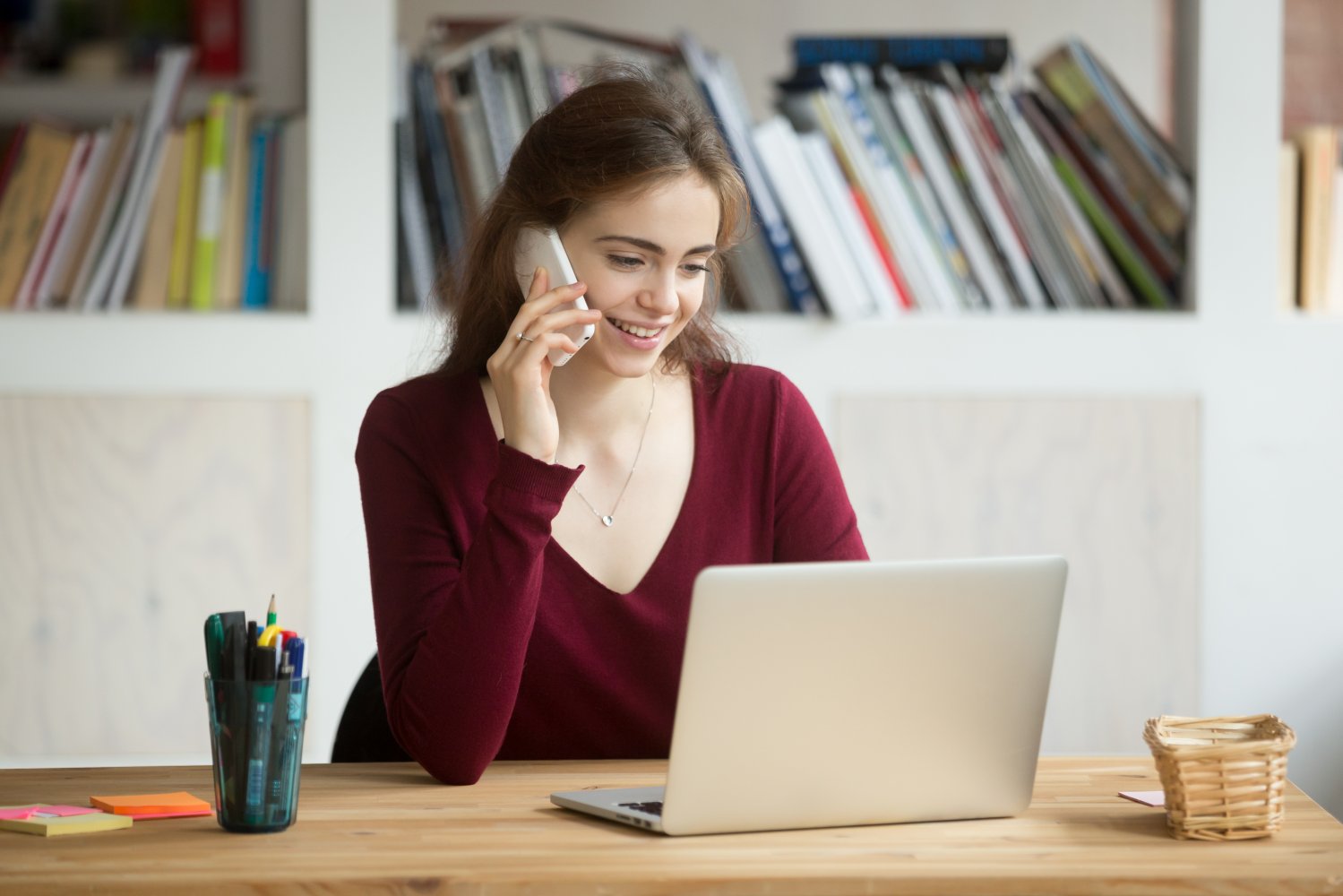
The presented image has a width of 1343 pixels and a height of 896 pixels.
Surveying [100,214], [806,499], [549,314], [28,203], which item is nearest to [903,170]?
[806,499]

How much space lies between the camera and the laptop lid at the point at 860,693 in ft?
3.58

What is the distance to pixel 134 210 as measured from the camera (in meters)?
2.42

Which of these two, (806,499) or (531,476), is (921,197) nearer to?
(806,499)

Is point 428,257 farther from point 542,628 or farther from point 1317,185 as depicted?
point 1317,185

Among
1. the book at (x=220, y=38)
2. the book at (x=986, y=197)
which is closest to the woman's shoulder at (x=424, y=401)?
the book at (x=986, y=197)

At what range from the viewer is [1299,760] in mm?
2496

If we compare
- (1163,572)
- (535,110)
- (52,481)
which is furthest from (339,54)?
(1163,572)

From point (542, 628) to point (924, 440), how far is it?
3.46 ft

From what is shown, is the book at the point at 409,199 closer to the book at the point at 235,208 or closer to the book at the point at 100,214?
the book at the point at 235,208

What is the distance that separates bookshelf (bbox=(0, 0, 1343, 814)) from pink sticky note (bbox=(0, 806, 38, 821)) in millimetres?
1233

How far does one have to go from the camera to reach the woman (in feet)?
4.49

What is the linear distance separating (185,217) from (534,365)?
1.22 meters

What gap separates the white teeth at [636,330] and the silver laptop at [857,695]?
20.7 inches

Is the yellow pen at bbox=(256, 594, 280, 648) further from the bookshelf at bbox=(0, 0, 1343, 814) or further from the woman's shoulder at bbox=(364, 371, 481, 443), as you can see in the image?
the bookshelf at bbox=(0, 0, 1343, 814)
